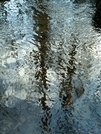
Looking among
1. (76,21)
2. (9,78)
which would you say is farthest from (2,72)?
(76,21)

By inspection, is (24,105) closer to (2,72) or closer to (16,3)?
(2,72)

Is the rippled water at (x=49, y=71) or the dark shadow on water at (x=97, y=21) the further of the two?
the dark shadow on water at (x=97, y=21)

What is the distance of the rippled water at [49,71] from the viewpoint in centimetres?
487

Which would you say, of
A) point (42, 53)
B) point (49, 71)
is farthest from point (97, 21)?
point (49, 71)

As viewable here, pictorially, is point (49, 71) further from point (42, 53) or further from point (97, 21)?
point (97, 21)

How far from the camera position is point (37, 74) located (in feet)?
20.2

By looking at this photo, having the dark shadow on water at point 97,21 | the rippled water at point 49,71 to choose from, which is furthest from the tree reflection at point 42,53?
the dark shadow on water at point 97,21

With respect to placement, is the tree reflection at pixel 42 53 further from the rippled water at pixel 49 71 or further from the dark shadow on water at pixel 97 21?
the dark shadow on water at pixel 97 21

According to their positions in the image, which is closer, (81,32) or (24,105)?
(24,105)

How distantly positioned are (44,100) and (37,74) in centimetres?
101

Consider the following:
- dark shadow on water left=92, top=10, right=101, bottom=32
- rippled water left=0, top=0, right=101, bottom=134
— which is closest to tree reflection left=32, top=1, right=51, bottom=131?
rippled water left=0, top=0, right=101, bottom=134

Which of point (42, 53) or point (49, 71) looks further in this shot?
point (42, 53)

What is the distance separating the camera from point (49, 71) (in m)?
6.27

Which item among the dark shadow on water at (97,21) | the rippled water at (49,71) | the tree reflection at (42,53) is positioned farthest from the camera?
the dark shadow on water at (97,21)
